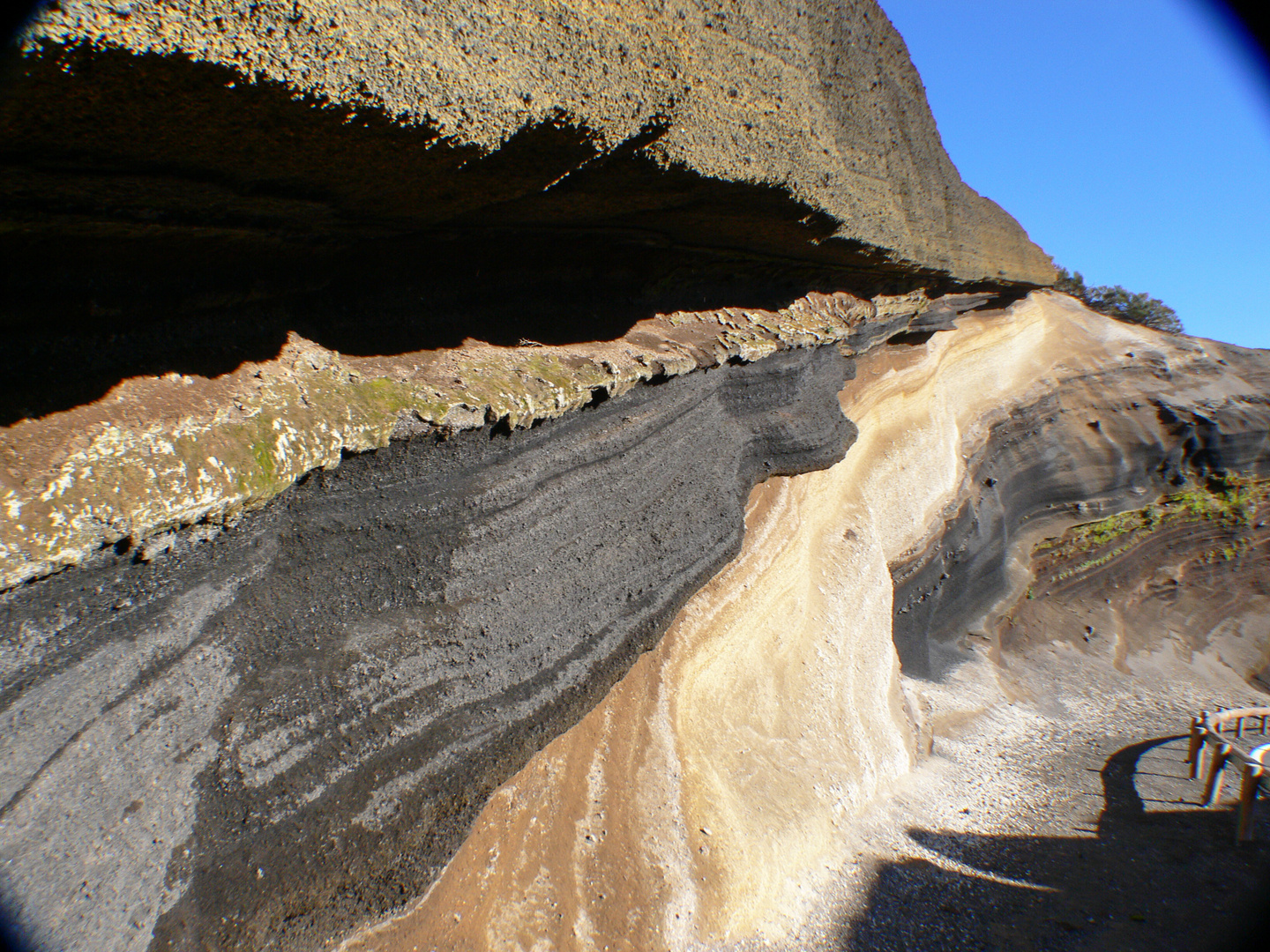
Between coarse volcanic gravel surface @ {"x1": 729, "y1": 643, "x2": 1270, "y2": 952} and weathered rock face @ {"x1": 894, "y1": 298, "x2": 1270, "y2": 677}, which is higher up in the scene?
weathered rock face @ {"x1": 894, "y1": 298, "x2": 1270, "y2": 677}

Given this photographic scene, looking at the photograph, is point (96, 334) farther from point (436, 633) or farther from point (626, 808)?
point (626, 808)

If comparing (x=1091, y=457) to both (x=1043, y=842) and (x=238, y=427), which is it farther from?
(x=238, y=427)

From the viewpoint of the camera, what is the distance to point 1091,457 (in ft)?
18.5

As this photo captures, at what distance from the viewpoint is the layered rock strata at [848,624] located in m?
2.02

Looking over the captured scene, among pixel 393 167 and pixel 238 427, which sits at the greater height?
pixel 393 167

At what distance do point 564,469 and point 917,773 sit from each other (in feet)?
9.94

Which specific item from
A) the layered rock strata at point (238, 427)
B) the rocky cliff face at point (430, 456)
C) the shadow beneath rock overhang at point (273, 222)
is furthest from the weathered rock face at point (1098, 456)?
the layered rock strata at point (238, 427)

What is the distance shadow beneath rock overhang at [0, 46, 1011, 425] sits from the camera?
0.90m

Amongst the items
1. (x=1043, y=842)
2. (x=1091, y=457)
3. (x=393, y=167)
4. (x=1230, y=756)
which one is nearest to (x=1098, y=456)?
(x=1091, y=457)

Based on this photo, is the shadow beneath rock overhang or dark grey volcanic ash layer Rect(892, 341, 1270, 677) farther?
dark grey volcanic ash layer Rect(892, 341, 1270, 677)

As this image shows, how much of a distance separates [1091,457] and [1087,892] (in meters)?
3.70

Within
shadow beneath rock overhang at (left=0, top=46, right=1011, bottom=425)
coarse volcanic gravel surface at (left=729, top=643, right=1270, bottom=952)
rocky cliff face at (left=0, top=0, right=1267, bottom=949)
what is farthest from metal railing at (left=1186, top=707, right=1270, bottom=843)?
shadow beneath rock overhang at (left=0, top=46, right=1011, bottom=425)

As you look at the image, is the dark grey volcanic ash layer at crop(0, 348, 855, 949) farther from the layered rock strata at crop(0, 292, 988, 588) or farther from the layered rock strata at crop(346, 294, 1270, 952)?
the layered rock strata at crop(346, 294, 1270, 952)

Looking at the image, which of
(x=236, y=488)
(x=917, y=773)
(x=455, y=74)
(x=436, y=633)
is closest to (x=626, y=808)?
(x=436, y=633)
